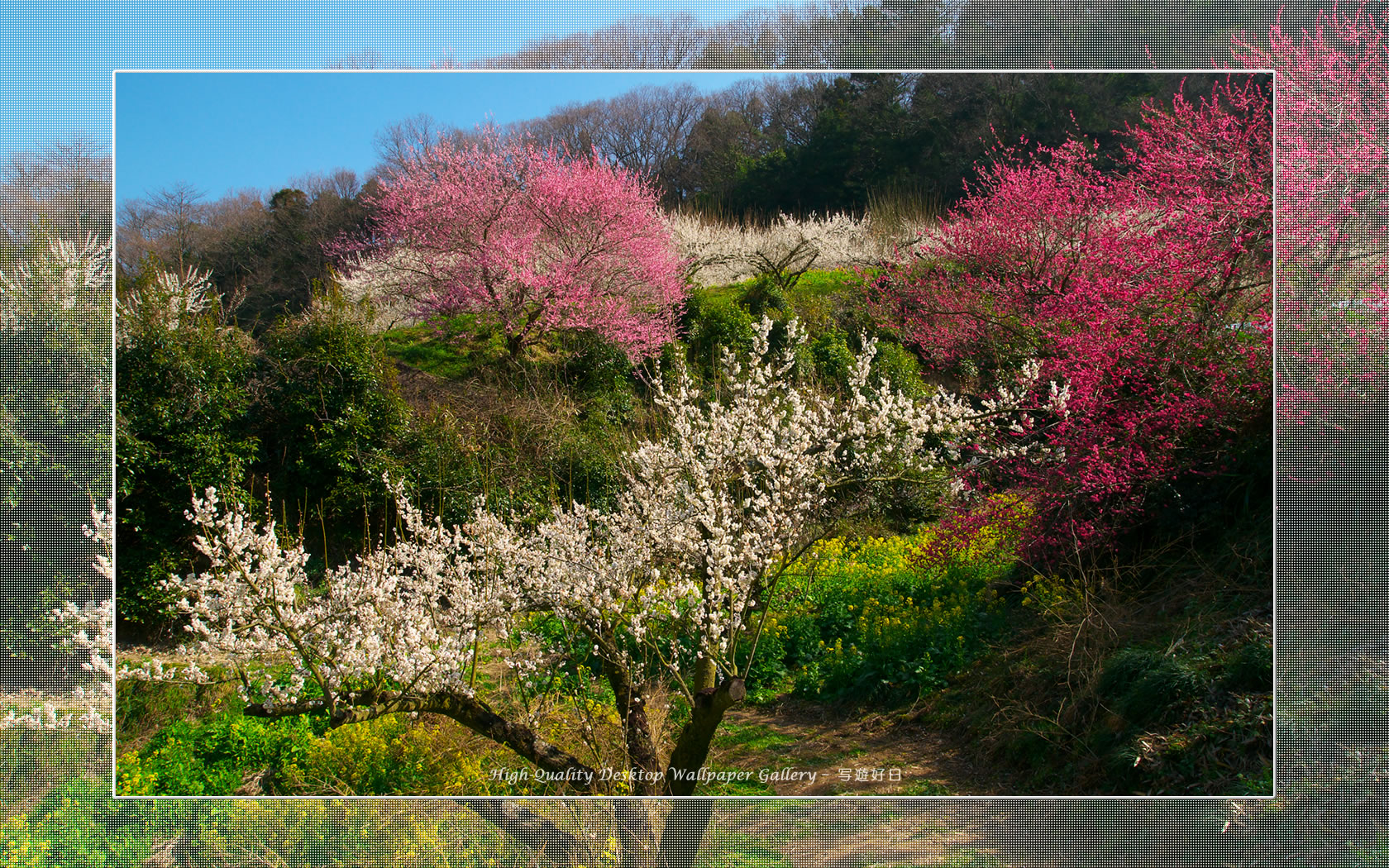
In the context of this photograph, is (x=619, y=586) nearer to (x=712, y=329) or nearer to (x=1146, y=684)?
(x=712, y=329)

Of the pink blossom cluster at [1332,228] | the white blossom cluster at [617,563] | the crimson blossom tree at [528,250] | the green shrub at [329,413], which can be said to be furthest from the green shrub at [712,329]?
the pink blossom cluster at [1332,228]

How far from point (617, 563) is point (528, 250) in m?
1.79

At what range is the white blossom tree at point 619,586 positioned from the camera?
108 inches

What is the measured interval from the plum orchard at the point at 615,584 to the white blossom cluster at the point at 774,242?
760 millimetres

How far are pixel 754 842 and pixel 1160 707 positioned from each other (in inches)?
64.0

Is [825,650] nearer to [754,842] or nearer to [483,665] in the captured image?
[754,842]

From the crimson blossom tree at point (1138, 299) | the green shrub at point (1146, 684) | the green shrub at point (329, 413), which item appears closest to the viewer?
the green shrub at point (1146, 684)

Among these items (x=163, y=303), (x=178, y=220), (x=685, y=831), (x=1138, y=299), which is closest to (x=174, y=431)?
(x=163, y=303)

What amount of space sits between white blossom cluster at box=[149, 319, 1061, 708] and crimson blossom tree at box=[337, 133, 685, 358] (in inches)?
30.7

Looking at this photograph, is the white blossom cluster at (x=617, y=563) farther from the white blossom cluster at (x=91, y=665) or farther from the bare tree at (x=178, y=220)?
the bare tree at (x=178, y=220)

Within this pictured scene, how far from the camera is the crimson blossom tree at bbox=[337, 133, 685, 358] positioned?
147 inches

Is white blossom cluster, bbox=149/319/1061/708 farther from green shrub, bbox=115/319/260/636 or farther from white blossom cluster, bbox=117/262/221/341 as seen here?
white blossom cluster, bbox=117/262/221/341

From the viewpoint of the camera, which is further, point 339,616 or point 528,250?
point 528,250

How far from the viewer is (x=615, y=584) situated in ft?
9.70
